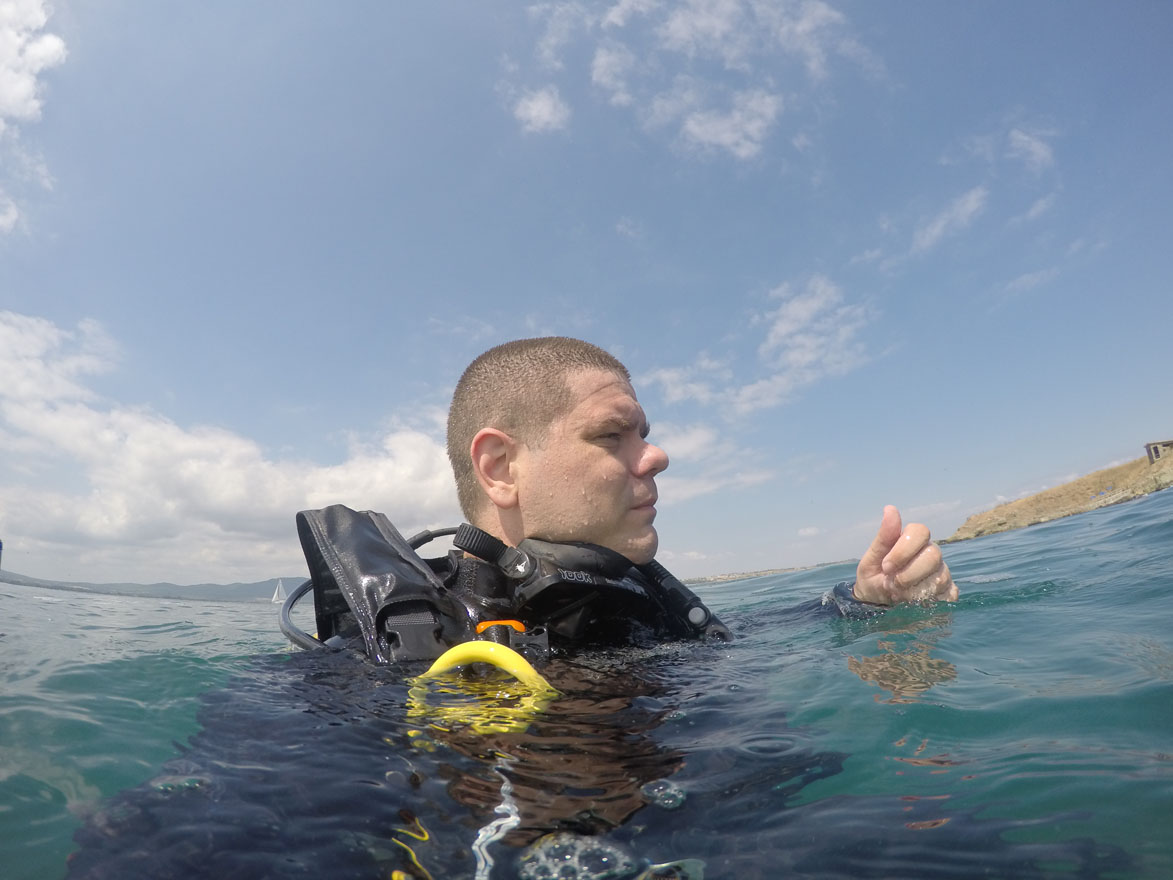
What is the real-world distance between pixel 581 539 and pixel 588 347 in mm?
1297

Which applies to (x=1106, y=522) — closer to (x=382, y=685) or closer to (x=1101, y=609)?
(x=1101, y=609)

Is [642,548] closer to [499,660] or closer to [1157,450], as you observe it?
[499,660]

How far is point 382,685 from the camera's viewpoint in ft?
8.04

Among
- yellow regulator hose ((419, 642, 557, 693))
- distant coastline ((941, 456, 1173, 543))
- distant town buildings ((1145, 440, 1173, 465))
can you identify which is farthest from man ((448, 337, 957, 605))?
distant town buildings ((1145, 440, 1173, 465))

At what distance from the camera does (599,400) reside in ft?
11.7

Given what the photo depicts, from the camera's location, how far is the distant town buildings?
24.6 meters

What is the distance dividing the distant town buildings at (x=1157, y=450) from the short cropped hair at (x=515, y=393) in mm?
30317

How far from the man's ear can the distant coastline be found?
987 inches

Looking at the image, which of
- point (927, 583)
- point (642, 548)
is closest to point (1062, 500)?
point (927, 583)

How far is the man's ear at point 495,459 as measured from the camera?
11.7 ft

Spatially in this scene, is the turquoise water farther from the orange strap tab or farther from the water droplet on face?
the orange strap tab

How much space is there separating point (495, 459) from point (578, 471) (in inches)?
21.2

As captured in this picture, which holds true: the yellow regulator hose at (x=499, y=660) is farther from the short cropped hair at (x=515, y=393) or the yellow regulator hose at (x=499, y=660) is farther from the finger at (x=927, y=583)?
the finger at (x=927, y=583)

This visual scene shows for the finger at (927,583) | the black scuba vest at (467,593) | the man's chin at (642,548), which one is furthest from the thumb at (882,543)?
the man's chin at (642,548)
